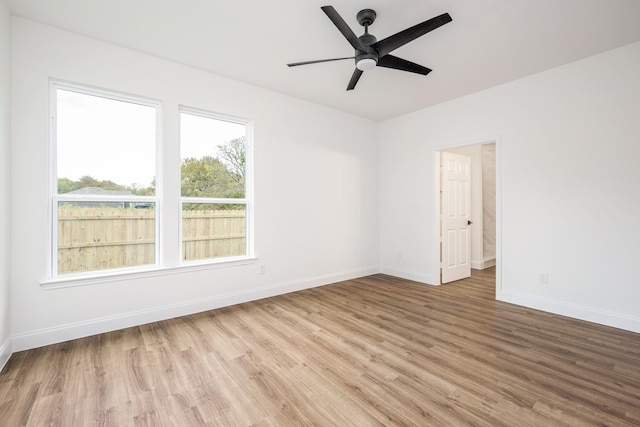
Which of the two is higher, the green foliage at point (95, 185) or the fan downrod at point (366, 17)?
the fan downrod at point (366, 17)

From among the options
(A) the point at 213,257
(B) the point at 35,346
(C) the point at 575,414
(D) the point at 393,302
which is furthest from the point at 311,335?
(B) the point at 35,346

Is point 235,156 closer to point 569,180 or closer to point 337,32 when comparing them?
point 337,32

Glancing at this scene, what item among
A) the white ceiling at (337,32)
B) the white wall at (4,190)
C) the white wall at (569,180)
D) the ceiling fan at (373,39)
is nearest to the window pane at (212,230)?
the white wall at (4,190)

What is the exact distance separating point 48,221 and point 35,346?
1097mm

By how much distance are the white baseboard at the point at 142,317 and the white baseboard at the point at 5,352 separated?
6 centimetres

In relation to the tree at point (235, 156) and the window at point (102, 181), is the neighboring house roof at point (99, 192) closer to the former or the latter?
the window at point (102, 181)

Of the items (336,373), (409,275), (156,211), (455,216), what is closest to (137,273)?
(156,211)

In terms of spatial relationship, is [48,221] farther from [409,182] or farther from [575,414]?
[409,182]

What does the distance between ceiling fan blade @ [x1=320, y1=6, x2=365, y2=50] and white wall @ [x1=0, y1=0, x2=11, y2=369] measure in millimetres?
2568

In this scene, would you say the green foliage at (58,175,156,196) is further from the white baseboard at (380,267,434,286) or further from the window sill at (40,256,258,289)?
the white baseboard at (380,267,434,286)

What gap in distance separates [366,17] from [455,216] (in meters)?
3.54

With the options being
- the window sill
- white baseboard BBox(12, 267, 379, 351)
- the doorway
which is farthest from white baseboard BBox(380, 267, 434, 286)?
the window sill

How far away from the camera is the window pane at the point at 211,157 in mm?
3348

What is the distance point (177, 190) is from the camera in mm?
3195
